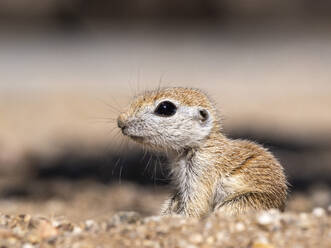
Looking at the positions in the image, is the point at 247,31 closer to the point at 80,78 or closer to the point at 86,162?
the point at 80,78

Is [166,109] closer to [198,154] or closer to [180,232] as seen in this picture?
[198,154]

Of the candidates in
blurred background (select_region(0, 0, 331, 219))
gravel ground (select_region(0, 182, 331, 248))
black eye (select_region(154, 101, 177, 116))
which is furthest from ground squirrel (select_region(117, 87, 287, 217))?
blurred background (select_region(0, 0, 331, 219))

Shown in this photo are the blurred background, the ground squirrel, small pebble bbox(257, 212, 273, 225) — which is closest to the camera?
small pebble bbox(257, 212, 273, 225)

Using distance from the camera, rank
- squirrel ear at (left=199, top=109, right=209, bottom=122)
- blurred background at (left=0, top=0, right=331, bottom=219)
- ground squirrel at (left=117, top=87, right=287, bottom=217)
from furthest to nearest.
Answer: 1. blurred background at (left=0, top=0, right=331, bottom=219)
2. squirrel ear at (left=199, top=109, right=209, bottom=122)
3. ground squirrel at (left=117, top=87, right=287, bottom=217)

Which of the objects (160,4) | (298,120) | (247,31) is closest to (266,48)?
(247,31)

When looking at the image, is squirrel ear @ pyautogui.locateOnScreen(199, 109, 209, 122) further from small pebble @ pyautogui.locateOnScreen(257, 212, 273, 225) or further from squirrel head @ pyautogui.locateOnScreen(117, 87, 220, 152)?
small pebble @ pyautogui.locateOnScreen(257, 212, 273, 225)
